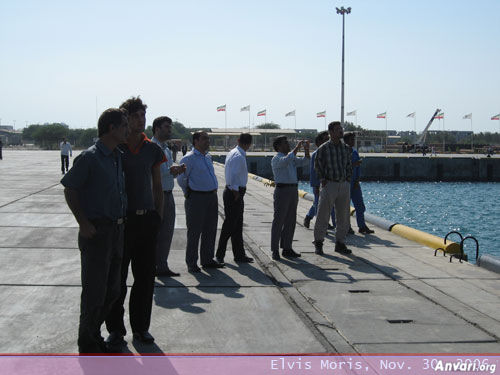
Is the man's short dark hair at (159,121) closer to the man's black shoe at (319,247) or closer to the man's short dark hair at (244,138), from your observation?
the man's short dark hair at (244,138)

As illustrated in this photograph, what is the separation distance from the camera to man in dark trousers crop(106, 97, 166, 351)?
16.9 ft

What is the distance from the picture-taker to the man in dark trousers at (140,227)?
515 centimetres

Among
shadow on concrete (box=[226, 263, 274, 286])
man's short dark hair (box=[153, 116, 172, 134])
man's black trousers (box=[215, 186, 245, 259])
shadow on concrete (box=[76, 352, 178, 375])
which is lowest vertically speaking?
shadow on concrete (box=[76, 352, 178, 375])

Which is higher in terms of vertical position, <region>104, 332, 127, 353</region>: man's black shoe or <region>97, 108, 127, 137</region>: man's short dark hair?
<region>97, 108, 127, 137</region>: man's short dark hair

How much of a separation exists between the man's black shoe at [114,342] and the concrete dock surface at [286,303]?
11 centimetres

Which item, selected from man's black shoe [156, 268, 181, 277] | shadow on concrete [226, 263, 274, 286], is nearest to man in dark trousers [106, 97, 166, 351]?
man's black shoe [156, 268, 181, 277]

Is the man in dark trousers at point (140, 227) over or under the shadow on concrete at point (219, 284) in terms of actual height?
over

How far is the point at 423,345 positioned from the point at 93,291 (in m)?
2.73

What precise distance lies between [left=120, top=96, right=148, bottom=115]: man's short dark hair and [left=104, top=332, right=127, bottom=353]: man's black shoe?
1.91 meters

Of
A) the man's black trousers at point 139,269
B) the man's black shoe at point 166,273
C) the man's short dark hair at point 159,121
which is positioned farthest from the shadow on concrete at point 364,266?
the man's black trousers at point 139,269

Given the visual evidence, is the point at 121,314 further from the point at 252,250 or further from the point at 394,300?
the point at 252,250

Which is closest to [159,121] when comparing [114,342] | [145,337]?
[145,337]

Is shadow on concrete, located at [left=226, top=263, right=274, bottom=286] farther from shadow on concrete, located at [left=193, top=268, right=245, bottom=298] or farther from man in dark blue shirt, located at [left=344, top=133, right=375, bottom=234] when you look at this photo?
man in dark blue shirt, located at [left=344, top=133, right=375, bottom=234]

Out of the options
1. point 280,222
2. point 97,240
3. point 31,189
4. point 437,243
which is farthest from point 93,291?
point 31,189
